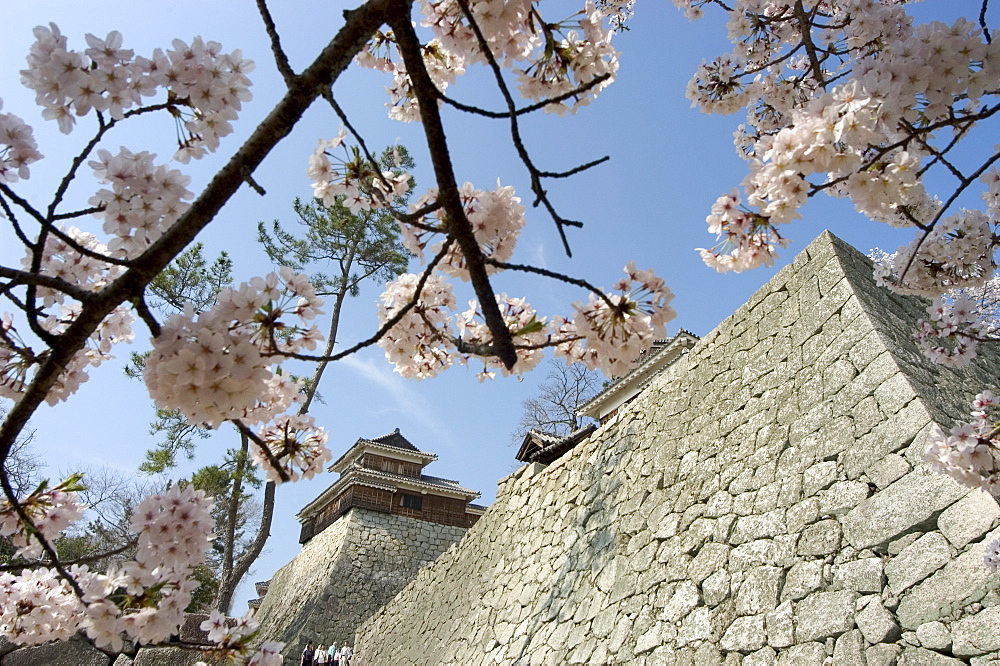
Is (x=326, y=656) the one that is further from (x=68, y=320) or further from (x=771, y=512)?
(x=68, y=320)

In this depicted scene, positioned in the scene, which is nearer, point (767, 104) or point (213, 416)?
point (213, 416)

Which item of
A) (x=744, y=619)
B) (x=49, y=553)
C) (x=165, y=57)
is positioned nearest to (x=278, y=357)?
(x=49, y=553)

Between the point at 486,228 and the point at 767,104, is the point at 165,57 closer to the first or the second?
the point at 486,228

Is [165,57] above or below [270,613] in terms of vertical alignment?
below

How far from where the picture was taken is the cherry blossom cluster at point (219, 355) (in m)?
1.28

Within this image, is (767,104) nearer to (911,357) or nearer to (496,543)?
(911,357)

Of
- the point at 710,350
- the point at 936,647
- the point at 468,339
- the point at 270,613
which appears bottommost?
the point at 936,647

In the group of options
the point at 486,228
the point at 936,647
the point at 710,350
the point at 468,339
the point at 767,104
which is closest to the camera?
the point at 486,228

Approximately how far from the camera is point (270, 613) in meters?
16.2

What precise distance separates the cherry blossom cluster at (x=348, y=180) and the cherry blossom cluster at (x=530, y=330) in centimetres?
31

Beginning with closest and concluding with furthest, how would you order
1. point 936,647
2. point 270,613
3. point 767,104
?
point 936,647, point 767,104, point 270,613

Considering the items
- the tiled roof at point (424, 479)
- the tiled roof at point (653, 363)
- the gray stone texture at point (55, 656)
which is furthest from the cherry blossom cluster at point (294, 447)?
the tiled roof at point (424, 479)

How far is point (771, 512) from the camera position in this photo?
4.06m

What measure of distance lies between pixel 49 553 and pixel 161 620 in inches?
29.0
